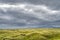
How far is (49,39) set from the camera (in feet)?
477

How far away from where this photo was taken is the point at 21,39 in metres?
145

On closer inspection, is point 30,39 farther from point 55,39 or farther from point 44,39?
point 55,39

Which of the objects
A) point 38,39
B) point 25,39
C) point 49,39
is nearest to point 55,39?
point 49,39

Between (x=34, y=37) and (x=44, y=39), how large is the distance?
386 inches

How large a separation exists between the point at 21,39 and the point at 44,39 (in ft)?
66.1

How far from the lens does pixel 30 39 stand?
14300 centimetres

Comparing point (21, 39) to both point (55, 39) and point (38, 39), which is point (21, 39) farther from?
point (55, 39)

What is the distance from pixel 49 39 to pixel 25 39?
2098cm

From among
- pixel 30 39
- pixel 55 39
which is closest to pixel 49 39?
pixel 55 39

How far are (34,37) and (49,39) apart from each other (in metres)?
13.2

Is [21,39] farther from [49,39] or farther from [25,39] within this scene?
[49,39]

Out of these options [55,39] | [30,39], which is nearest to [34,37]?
[30,39]

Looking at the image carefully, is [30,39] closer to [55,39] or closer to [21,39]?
[21,39]

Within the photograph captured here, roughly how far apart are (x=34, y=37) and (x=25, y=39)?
322 inches
